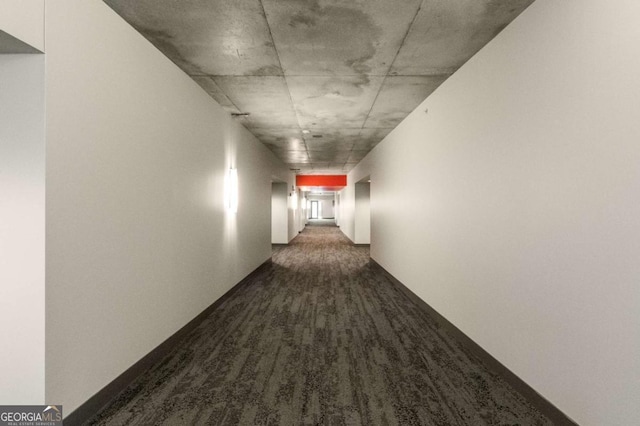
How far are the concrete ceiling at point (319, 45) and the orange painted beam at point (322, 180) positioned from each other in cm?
898

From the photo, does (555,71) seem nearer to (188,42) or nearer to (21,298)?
(188,42)

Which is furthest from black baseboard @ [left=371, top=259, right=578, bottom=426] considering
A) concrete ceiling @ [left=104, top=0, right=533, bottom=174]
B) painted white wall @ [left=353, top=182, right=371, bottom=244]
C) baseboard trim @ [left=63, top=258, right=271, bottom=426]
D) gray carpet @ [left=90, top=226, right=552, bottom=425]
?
painted white wall @ [left=353, top=182, right=371, bottom=244]

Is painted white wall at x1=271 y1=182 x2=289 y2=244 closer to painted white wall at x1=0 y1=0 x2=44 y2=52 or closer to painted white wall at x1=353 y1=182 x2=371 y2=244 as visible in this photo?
painted white wall at x1=353 y1=182 x2=371 y2=244

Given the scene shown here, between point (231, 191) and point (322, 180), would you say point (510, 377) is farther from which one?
point (322, 180)

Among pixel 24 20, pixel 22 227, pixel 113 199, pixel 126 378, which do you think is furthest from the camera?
pixel 126 378

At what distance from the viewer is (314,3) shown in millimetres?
2291

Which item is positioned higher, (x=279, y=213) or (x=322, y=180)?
(x=322, y=180)

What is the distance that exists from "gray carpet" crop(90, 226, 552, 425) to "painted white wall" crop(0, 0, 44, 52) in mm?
2356

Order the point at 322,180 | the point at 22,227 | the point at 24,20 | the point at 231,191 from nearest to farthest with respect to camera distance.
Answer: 1. the point at 24,20
2. the point at 22,227
3. the point at 231,191
4. the point at 322,180

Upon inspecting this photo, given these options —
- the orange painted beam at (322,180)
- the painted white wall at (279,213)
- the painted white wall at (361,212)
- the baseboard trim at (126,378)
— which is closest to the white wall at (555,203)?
the baseboard trim at (126,378)

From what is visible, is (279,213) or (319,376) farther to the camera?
(279,213)

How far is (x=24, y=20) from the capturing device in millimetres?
1666

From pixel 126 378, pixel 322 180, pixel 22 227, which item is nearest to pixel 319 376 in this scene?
pixel 126 378

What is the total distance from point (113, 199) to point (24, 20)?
114 centimetres
